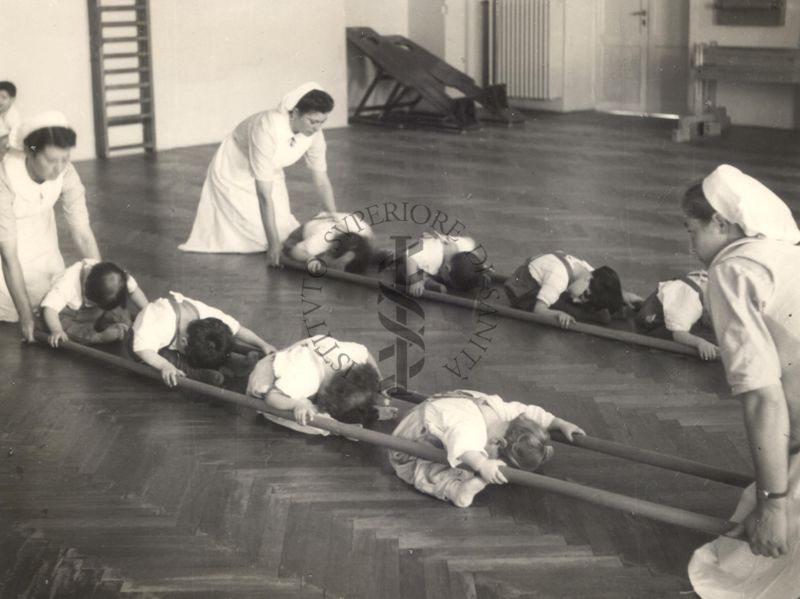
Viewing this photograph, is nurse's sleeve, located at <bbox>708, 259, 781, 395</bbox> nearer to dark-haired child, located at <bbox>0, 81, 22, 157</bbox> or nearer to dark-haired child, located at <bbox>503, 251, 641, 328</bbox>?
dark-haired child, located at <bbox>503, 251, 641, 328</bbox>

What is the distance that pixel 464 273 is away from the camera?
537 cm

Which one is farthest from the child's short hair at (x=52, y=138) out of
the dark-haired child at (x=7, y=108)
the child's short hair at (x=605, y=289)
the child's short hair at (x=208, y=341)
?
the dark-haired child at (x=7, y=108)

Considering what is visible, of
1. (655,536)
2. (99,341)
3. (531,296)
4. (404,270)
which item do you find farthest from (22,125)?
(655,536)

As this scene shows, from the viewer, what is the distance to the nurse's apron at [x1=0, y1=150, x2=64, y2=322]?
496cm

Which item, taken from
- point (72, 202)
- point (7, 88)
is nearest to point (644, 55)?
point (7, 88)

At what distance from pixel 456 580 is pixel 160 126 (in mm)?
8212

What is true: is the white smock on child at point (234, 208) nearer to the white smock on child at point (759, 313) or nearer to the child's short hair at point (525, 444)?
the child's short hair at point (525, 444)

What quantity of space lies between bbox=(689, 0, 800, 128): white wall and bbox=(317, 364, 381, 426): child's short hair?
26.3 ft

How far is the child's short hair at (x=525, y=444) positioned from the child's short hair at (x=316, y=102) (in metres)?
2.73

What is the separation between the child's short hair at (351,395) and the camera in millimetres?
3689

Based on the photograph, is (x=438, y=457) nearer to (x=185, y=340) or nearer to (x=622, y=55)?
(x=185, y=340)

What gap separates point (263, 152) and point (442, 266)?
1.19 m

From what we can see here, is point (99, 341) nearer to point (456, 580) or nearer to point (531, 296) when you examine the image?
point (531, 296)

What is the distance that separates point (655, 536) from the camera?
3.01m
